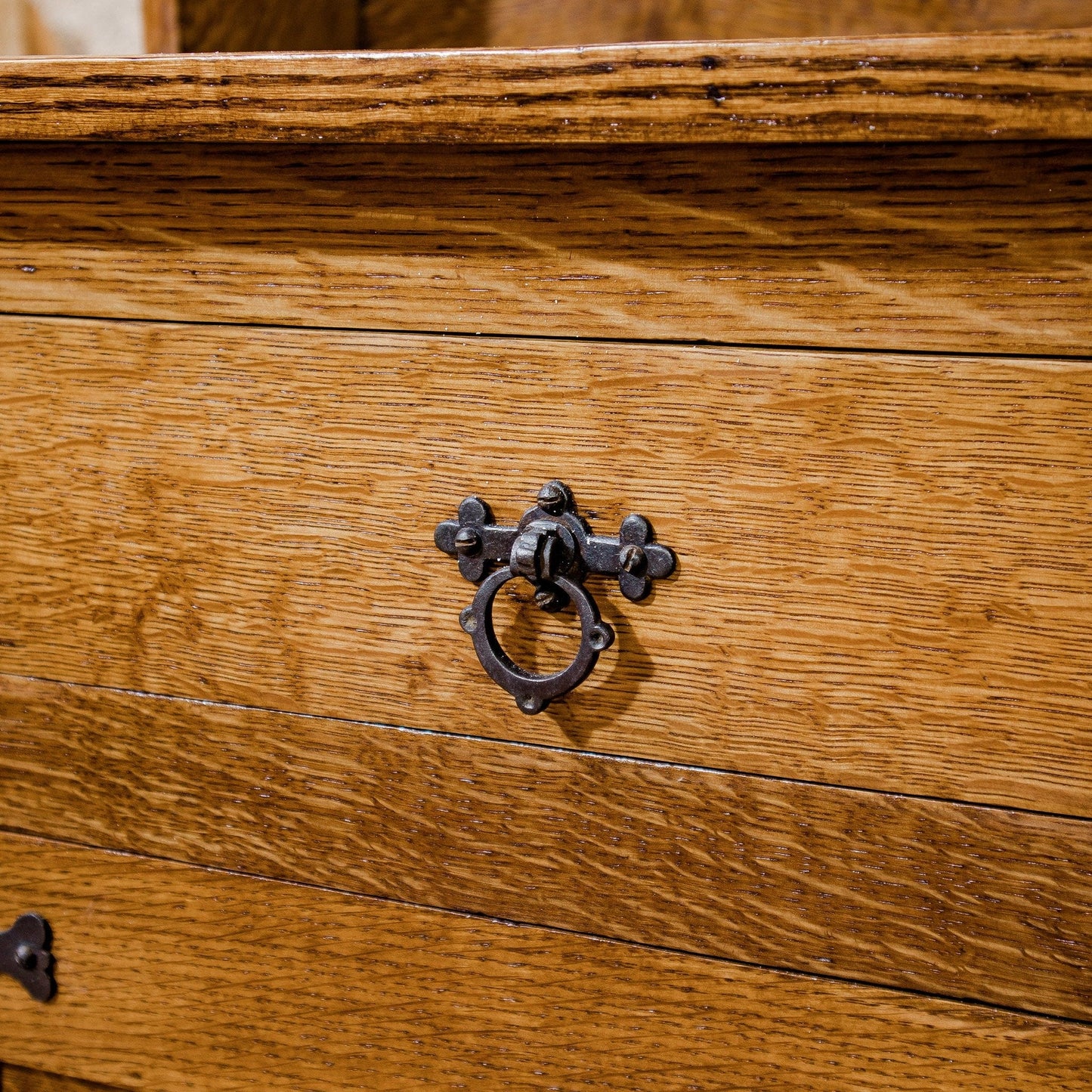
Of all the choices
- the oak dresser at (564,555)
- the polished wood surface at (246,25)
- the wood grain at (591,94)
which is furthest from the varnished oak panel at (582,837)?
the polished wood surface at (246,25)

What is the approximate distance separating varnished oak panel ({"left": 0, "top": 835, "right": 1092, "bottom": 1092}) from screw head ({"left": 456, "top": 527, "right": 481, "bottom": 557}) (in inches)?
7.4

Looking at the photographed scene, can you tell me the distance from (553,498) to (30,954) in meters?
0.41

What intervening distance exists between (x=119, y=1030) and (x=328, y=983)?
142 mm

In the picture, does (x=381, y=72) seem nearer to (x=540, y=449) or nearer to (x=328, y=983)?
(x=540, y=449)

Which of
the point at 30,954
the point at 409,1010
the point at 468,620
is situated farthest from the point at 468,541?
the point at 30,954

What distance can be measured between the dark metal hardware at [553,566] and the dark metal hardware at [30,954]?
1.06 feet

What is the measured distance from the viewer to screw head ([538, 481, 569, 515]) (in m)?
0.40

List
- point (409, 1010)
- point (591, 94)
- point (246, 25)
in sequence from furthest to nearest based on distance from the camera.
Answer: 1. point (246, 25)
2. point (409, 1010)
3. point (591, 94)

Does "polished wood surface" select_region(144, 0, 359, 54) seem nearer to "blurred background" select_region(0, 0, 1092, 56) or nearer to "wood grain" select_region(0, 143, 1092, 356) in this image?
"blurred background" select_region(0, 0, 1092, 56)

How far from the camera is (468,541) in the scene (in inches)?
15.9

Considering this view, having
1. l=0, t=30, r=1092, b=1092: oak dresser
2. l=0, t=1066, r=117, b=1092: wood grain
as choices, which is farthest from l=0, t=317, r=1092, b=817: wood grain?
l=0, t=1066, r=117, b=1092: wood grain

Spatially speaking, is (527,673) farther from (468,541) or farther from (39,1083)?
(39,1083)

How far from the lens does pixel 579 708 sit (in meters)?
0.42

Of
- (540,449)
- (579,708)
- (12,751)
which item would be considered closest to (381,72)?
(540,449)
